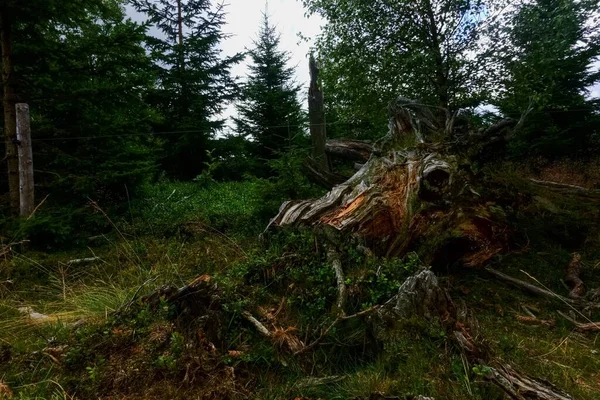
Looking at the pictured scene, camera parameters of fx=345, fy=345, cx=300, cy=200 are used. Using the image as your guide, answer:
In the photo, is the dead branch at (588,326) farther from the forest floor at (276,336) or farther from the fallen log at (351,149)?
the fallen log at (351,149)

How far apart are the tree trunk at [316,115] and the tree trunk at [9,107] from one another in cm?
757

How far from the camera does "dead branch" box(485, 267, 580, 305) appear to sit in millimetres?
3497

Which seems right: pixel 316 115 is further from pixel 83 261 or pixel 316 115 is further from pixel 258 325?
pixel 258 325

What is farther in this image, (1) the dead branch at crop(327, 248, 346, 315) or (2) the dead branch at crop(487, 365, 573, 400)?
(1) the dead branch at crop(327, 248, 346, 315)

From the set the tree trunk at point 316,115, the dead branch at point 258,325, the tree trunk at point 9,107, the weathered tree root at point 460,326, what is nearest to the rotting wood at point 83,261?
the tree trunk at point 9,107

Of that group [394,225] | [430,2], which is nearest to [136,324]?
[394,225]

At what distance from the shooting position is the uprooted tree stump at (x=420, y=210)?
4.10 m

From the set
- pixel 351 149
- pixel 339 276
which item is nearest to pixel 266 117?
pixel 351 149

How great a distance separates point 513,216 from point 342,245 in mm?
2860

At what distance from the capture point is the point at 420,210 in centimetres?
414

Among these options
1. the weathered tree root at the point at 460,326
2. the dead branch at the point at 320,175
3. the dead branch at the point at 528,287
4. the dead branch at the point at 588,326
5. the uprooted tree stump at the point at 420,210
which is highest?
the dead branch at the point at 320,175

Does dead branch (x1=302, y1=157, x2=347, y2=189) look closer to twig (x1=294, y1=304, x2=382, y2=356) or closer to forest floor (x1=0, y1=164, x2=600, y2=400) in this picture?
forest floor (x1=0, y1=164, x2=600, y2=400)

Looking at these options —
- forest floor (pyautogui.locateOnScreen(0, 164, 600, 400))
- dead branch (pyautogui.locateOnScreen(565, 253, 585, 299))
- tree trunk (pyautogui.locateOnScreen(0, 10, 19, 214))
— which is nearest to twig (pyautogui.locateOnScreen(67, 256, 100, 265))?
forest floor (pyautogui.locateOnScreen(0, 164, 600, 400))

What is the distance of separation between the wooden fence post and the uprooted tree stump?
15.6 ft
